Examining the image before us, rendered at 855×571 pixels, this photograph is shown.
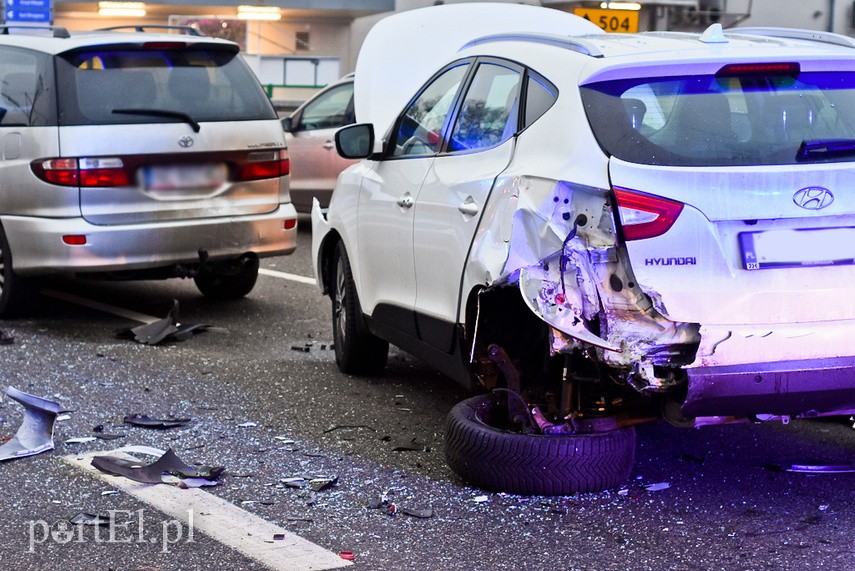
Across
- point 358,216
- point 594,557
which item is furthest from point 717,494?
point 358,216

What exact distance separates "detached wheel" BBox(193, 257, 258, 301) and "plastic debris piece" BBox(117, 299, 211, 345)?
3.50ft

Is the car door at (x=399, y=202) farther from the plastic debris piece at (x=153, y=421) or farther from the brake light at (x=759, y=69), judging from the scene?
the brake light at (x=759, y=69)

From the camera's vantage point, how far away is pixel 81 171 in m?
8.24

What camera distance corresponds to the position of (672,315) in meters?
4.59

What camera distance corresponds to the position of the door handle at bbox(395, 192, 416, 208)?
6141 millimetres

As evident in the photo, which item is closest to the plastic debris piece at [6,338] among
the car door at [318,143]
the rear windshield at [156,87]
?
the rear windshield at [156,87]

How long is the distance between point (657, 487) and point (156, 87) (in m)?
4.82

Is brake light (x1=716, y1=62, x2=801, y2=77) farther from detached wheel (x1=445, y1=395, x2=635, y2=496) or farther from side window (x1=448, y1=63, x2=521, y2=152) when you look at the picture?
detached wheel (x1=445, y1=395, x2=635, y2=496)

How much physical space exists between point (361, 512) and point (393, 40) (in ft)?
13.8

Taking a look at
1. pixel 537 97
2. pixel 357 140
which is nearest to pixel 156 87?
pixel 357 140

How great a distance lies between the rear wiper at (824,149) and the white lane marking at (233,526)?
2.14m

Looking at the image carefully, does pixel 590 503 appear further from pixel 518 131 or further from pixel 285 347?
pixel 285 347

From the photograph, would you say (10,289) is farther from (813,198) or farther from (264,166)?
(813,198)

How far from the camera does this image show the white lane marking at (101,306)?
912 centimetres
